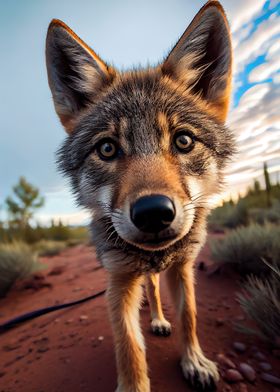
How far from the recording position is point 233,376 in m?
2.05

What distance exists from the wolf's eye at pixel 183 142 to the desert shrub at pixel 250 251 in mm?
2787

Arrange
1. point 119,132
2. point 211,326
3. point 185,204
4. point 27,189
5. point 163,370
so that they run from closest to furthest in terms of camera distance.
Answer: point 185,204, point 119,132, point 163,370, point 211,326, point 27,189

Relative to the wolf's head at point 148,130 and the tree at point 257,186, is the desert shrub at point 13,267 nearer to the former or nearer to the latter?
the wolf's head at point 148,130

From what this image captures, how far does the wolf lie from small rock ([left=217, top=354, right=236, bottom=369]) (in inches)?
7.6

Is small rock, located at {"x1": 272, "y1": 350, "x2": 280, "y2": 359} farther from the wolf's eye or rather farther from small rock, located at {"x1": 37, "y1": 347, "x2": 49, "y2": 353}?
small rock, located at {"x1": 37, "y1": 347, "x2": 49, "y2": 353}

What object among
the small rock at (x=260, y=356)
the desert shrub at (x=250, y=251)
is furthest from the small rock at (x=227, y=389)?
the desert shrub at (x=250, y=251)

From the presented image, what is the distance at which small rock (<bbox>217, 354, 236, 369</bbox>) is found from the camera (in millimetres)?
2182

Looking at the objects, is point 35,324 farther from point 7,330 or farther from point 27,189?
point 27,189

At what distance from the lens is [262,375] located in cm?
205

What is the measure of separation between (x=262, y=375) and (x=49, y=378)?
184 cm

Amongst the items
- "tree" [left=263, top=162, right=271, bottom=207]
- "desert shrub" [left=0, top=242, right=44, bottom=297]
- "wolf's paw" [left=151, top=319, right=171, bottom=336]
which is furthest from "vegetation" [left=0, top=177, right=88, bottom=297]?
"tree" [left=263, top=162, right=271, bottom=207]

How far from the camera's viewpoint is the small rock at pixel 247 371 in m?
2.01

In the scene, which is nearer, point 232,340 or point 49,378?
point 49,378

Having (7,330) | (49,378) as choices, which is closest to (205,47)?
(49,378)
